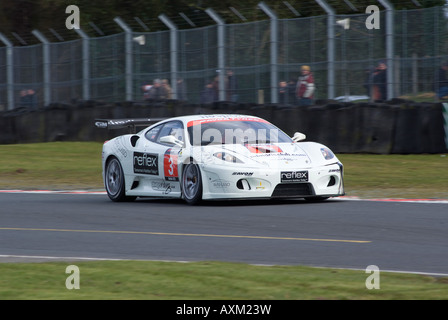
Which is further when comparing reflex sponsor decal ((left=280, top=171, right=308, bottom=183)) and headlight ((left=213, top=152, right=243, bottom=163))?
headlight ((left=213, top=152, right=243, bottom=163))

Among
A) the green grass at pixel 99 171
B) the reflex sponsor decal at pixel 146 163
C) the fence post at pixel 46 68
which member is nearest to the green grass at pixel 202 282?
the reflex sponsor decal at pixel 146 163

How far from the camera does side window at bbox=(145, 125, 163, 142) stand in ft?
41.9

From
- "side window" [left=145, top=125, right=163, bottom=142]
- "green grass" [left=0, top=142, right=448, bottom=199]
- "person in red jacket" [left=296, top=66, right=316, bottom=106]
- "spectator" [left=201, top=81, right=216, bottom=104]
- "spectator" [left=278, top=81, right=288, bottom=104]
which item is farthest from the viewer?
"spectator" [left=201, top=81, right=216, bottom=104]

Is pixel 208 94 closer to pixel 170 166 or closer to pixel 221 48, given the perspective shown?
pixel 221 48

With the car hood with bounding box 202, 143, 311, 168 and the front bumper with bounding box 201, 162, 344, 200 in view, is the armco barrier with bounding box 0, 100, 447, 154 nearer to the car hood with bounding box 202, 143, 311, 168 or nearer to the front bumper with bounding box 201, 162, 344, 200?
the car hood with bounding box 202, 143, 311, 168

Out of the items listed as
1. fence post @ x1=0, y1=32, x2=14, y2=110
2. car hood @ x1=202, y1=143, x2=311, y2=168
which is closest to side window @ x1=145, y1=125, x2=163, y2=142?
car hood @ x1=202, y1=143, x2=311, y2=168

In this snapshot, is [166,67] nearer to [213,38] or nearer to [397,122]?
[213,38]

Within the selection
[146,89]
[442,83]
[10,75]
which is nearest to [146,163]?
[442,83]

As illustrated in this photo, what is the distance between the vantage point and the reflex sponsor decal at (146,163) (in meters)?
12.4

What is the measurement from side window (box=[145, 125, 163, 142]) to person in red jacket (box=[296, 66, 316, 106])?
7551 millimetres

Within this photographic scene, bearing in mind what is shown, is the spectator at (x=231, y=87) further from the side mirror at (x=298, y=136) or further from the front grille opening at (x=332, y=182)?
the front grille opening at (x=332, y=182)

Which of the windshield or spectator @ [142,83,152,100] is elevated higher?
spectator @ [142,83,152,100]

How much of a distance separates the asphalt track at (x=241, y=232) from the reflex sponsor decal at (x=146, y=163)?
0.46 meters

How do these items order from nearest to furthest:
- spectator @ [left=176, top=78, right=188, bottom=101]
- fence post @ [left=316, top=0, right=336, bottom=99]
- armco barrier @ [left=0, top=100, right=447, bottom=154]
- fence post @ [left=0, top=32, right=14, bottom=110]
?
1. armco barrier @ [left=0, top=100, right=447, bottom=154]
2. fence post @ [left=316, top=0, right=336, bottom=99]
3. spectator @ [left=176, top=78, right=188, bottom=101]
4. fence post @ [left=0, top=32, right=14, bottom=110]
